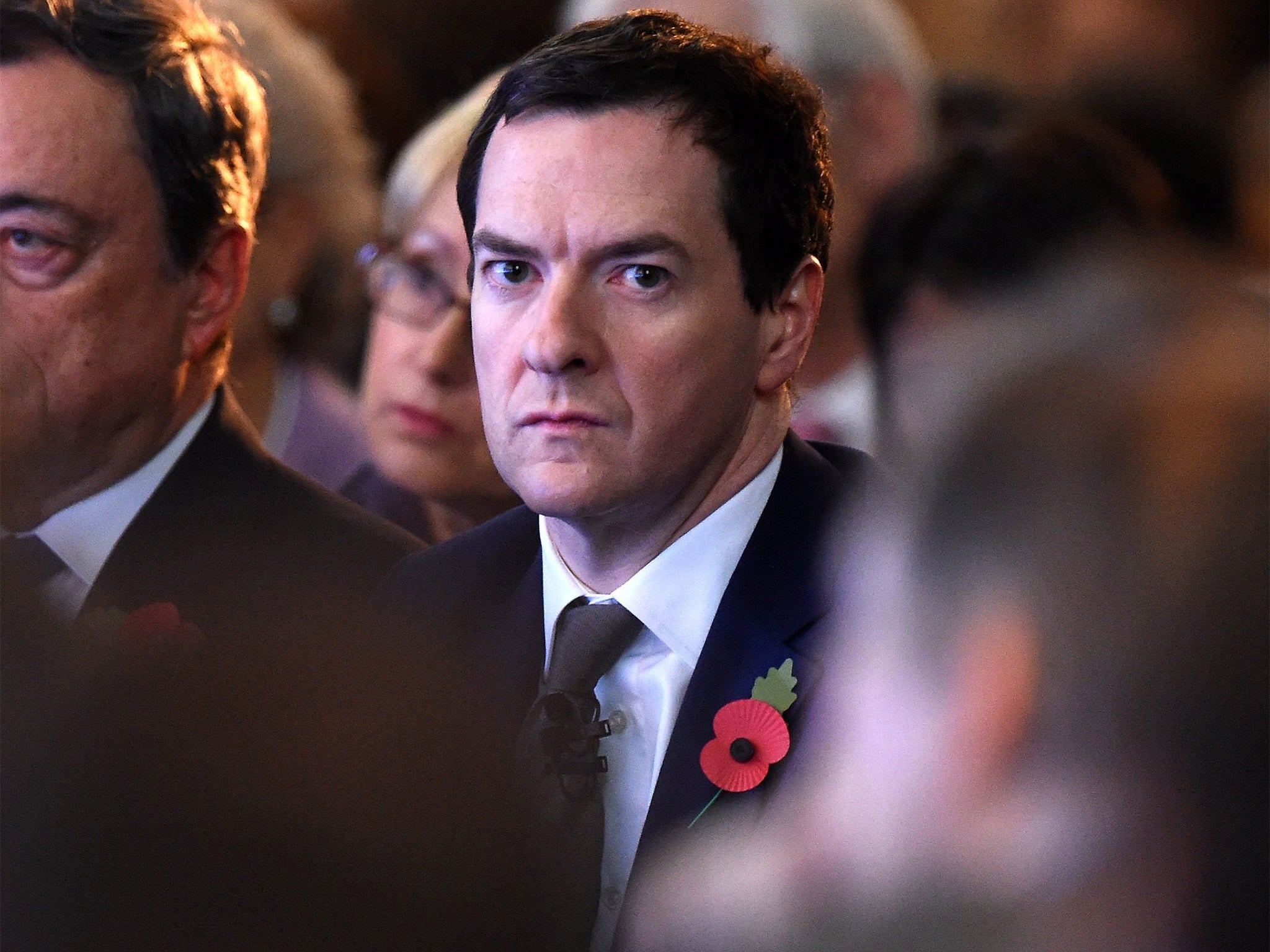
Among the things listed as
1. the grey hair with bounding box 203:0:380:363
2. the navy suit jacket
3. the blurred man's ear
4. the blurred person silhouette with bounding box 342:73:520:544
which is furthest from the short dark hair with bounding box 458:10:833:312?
the grey hair with bounding box 203:0:380:363

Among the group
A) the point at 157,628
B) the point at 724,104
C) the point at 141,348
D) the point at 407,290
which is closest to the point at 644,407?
the point at 724,104

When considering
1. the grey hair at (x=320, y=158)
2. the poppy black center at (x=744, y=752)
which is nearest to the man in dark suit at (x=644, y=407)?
the poppy black center at (x=744, y=752)

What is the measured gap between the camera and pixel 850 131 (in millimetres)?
2631

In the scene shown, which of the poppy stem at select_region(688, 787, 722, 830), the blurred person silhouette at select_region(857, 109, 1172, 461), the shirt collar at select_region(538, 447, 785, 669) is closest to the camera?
the poppy stem at select_region(688, 787, 722, 830)

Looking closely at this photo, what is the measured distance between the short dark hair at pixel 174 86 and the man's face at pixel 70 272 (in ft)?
0.05

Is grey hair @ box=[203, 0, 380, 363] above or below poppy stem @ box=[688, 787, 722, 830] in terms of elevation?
above

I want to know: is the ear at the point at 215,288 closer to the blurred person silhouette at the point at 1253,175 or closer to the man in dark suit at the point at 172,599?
the man in dark suit at the point at 172,599

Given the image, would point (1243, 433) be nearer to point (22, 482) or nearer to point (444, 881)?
point (444, 881)

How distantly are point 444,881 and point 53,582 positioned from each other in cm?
72

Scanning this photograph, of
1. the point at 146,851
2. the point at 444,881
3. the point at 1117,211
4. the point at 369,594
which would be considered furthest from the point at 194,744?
the point at 1117,211

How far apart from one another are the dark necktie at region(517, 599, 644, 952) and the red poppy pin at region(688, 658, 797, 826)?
112 millimetres

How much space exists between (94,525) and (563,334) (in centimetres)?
68

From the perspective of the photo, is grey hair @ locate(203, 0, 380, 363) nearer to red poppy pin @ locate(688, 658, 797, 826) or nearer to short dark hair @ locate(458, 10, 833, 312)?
short dark hair @ locate(458, 10, 833, 312)

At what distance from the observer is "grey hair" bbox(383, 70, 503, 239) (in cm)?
215
